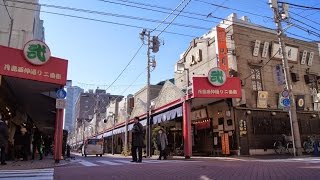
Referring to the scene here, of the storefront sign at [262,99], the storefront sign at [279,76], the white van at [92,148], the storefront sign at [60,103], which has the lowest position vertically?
the white van at [92,148]

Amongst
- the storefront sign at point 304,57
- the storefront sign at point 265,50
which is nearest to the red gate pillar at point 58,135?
the storefront sign at point 265,50

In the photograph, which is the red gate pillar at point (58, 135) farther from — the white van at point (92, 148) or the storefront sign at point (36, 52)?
the white van at point (92, 148)

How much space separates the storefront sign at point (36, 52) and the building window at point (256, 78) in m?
13.9

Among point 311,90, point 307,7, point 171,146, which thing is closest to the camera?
point 307,7

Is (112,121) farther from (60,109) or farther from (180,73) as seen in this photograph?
(60,109)

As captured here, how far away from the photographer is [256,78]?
22.2 metres

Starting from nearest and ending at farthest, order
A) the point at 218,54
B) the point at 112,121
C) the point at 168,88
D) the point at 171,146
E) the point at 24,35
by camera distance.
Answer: the point at 24,35
the point at 218,54
the point at 168,88
the point at 171,146
the point at 112,121

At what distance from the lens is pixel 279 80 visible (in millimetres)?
22141

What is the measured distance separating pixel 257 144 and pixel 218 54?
21.3 ft

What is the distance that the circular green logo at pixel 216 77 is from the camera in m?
17.9

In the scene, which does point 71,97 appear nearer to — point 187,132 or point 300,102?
point 300,102

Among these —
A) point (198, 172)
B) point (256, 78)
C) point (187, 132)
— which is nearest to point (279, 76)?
point (256, 78)

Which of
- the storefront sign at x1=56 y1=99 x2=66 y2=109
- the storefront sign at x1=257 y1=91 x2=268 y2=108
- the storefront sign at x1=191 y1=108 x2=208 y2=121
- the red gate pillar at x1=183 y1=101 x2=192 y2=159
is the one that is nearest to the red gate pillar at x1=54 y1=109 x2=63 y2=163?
the storefront sign at x1=56 y1=99 x2=66 y2=109

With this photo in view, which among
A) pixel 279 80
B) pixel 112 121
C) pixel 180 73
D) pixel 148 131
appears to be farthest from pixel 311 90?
pixel 112 121
